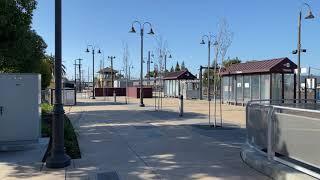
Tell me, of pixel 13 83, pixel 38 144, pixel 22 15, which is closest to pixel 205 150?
pixel 38 144

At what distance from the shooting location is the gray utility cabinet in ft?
37.7

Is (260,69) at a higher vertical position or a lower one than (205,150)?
higher

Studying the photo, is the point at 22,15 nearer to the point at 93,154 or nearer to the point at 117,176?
the point at 93,154

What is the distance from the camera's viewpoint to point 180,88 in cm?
5081

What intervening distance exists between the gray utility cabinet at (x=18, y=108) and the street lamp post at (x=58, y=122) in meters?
2.44

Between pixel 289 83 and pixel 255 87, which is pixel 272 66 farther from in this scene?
pixel 255 87

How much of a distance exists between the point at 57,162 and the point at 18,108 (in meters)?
2.97

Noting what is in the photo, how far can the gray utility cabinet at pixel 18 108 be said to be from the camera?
1148 cm

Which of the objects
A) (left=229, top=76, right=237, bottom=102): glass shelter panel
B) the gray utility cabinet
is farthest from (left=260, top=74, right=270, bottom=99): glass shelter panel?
the gray utility cabinet

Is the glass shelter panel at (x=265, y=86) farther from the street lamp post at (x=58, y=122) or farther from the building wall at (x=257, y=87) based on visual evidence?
the street lamp post at (x=58, y=122)

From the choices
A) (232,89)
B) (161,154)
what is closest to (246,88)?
(232,89)

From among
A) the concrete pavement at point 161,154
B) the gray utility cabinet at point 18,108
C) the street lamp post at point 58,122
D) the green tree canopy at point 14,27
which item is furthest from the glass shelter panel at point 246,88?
the street lamp post at point 58,122

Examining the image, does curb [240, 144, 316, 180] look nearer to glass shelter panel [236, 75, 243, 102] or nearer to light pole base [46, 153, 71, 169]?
light pole base [46, 153, 71, 169]

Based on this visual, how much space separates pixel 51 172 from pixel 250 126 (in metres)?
4.21
